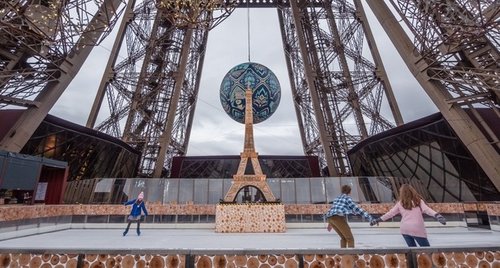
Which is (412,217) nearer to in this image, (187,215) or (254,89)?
(254,89)

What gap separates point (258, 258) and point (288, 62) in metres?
34.5

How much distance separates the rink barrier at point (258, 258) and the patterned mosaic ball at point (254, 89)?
38.8 ft

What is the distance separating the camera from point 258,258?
2.40m

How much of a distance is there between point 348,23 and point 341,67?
411cm

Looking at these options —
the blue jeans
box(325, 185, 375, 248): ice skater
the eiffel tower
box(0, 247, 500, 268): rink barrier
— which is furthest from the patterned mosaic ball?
box(0, 247, 500, 268): rink barrier

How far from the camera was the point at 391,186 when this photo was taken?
15.5 metres

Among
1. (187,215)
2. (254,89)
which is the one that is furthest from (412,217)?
(187,215)

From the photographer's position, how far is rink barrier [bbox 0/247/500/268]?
2314 mm

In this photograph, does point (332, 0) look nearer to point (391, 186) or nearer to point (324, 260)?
point (391, 186)

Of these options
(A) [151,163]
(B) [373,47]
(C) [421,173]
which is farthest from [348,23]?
(A) [151,163]

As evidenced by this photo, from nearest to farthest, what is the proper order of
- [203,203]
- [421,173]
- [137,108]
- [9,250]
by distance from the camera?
[9,250]
[203,203]
[421,173]
[137,108]

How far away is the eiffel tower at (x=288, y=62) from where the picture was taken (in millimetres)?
11328

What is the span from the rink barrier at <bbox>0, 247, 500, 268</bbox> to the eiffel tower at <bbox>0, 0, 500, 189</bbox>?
781 cm

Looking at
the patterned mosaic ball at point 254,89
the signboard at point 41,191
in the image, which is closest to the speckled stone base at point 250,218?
→ the patterned mosaic ball at point 254,89
